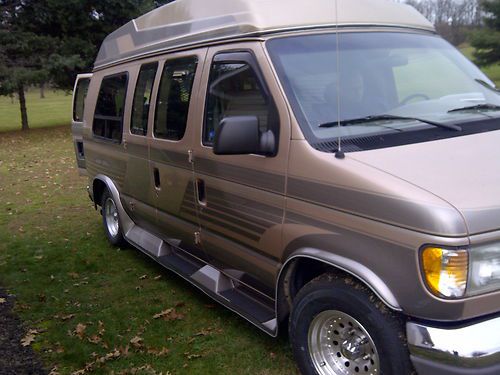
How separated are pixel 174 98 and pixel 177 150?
491 mm

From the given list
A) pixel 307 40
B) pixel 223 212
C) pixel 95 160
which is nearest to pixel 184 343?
pixel 223 212

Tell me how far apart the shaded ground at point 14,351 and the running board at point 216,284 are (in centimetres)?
134

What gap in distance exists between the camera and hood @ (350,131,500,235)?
2.43 meters

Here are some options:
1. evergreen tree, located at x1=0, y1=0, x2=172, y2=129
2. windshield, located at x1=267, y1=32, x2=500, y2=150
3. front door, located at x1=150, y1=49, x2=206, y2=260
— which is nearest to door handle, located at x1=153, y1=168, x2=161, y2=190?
front door, located at x1=150, y1=49, x2=206, y2=260

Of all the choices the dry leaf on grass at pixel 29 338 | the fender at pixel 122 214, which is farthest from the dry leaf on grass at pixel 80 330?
the fender at pixel 122 214

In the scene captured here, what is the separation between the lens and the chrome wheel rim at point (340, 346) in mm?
2938

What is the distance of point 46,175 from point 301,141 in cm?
1024

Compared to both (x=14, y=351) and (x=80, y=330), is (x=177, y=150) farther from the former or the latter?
(x=14, y=351)

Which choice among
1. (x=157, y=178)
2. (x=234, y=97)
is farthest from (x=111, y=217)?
(x=234, y=97)

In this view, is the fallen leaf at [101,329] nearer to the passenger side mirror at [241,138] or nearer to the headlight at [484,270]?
the passenger side mirror at [241,138]

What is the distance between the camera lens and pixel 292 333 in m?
3.30

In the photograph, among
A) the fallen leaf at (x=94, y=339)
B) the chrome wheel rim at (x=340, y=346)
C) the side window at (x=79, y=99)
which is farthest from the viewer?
the side window at (x=79, y=99)

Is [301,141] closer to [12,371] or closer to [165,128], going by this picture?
[165,128]

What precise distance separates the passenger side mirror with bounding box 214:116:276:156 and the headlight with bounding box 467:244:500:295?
135cm
